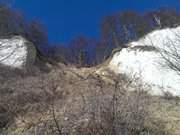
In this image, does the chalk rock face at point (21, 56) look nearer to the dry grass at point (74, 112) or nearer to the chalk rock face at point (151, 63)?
the chalk rock face at point (151, 63)

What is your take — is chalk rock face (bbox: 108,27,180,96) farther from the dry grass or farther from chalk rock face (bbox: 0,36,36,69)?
chalk rock face (bbox: 0,36,36,69)

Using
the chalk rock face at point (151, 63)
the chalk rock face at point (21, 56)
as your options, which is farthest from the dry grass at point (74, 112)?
the chalk rock face at point (21, 56)

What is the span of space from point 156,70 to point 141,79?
94cm

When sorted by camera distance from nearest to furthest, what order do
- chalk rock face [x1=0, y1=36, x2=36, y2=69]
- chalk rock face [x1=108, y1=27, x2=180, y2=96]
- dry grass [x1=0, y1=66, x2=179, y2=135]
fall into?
dry grass [x1=0, y1=66, x2=179, y2=135], chalk rock face [x1=108, y1=27, x2=180, y2=96], chalk rock face [x1=0, y1=36, x2=36, y2=69]

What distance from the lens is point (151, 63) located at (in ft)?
60.4

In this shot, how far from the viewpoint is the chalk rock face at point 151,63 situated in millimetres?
16828

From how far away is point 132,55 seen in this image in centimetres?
1992

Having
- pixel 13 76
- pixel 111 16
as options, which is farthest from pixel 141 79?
pixel 111 16

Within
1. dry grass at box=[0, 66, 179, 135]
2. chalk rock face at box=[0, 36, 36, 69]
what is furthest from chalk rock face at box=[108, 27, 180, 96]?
chalk rock face at box=[0, 36, 36, 69]

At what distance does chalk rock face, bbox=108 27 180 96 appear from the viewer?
16.8 metres

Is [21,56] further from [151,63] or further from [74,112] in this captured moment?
[74,112]

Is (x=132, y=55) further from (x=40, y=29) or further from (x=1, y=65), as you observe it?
(x=40, y=29)

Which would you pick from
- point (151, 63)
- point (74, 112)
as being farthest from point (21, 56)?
point (74, 112)

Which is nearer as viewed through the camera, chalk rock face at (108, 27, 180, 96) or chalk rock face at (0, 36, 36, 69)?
chalk rock face at (108, 27, 180, 96)
